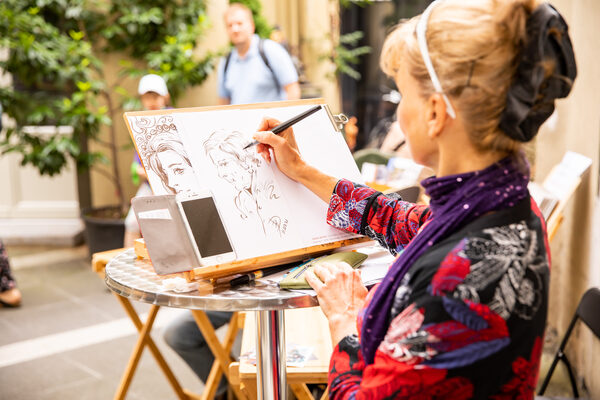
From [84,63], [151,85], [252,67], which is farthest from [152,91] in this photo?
[84,63]

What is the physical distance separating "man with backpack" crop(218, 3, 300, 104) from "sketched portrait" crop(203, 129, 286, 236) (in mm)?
2735

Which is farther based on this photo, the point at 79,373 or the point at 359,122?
the point at 359,122

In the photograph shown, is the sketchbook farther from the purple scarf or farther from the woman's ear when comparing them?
the woman's ear

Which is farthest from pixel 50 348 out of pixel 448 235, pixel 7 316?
pixel 448 235

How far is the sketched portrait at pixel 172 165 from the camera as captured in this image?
1.37 metres

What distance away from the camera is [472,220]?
38.7 inches

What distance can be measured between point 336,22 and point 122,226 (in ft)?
14.3

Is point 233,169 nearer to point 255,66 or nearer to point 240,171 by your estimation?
point 240,171

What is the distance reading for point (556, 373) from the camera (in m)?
3.09

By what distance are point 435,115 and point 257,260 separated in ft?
1.79

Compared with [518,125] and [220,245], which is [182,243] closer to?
[220,245]

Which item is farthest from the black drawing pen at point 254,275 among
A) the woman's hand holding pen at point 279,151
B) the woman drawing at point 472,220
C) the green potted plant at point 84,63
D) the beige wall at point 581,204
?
the green potted plant at point 84,63

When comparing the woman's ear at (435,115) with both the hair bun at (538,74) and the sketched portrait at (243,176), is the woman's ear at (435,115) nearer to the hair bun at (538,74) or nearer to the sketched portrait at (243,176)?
the hair bun at (538,74)

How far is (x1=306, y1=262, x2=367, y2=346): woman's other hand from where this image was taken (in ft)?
4.00
